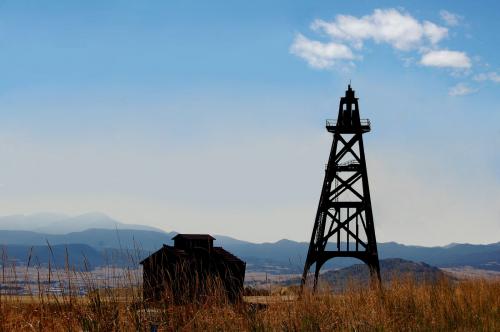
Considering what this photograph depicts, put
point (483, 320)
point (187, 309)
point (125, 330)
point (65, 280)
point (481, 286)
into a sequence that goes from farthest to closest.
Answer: point (481, 286), point (483, 320), point (187, 309), point (65, 280), point (125, 330)

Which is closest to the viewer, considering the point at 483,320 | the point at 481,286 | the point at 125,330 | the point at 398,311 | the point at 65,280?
the point at 125,330

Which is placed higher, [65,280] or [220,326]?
[65,280]

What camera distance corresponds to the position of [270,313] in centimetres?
937

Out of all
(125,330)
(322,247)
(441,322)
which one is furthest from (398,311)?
(322,247)

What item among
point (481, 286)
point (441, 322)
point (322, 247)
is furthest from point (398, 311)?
point (322, 247)

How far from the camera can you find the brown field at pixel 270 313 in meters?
7.85

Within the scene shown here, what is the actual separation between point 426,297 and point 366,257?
20.2 metres

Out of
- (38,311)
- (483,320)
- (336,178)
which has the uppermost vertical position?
(336,178)

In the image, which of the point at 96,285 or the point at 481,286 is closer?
the point at 96,285

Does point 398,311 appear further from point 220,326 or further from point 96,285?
point 96,285

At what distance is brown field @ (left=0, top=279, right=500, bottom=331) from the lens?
7.85 meters

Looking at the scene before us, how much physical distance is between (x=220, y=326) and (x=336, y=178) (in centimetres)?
2342

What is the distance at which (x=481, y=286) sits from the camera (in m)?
12.9

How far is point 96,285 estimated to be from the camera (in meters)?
8.22
